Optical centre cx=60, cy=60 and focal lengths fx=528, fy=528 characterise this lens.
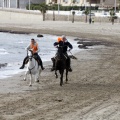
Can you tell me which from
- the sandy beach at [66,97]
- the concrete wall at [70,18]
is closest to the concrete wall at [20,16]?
the concrete wall at [70,18]

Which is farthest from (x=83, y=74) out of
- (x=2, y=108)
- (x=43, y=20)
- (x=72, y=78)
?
(x=43, y=20)

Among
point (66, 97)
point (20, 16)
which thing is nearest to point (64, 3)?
point (20, 16)

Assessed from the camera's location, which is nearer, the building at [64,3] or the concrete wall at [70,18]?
the concrete wall at [70,18]

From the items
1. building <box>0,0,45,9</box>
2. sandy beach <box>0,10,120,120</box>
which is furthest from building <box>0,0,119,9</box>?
sandy beach <box>0,10,120,120</box>

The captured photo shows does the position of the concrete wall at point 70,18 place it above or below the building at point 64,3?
below

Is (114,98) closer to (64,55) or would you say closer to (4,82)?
(64,55)

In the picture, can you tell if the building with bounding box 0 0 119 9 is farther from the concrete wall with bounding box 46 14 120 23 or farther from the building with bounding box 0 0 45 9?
the concrete wall with bounding box 46 14 120 23

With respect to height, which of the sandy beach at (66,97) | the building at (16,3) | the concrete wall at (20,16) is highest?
the building at (16,3)

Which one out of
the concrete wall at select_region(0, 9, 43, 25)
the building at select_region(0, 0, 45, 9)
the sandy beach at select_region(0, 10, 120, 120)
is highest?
the building at select_region(0, 0, 45, 9)

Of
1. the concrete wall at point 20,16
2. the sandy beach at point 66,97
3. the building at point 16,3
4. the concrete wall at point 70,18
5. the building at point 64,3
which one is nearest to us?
the sandy beach at point 66,97

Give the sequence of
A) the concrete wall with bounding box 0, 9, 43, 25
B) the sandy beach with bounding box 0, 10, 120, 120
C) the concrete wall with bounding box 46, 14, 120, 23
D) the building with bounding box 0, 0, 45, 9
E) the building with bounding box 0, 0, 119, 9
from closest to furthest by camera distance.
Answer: the sandy beach with bounding box 0, 10, 120, 120, the concrete wall with bounding box 46, 14, 120, 23, the concrete wall with bounding box 0, 9, 43, 25, the building with bounding box 0, 0, 119, 9, the building with bounding box 0, 0, 45, 9

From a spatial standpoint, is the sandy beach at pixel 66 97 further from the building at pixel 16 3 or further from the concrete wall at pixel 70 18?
the building at pixel 16 3

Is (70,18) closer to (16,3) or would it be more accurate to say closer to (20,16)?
(20,16)

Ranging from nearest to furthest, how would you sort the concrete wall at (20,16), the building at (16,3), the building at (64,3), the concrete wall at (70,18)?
the concrete wall at (70,18) < the concrete wall at (20,16) < the building at (64,3) < the building at (16,3)
